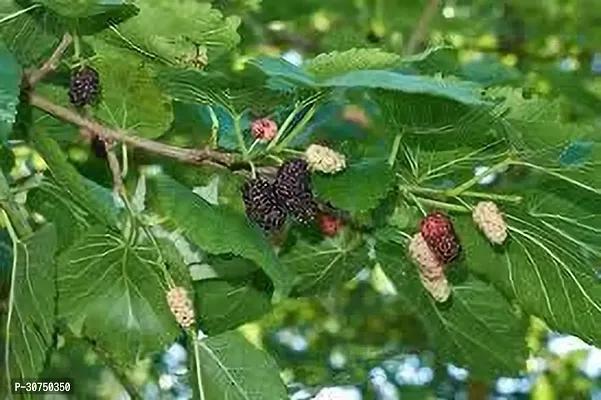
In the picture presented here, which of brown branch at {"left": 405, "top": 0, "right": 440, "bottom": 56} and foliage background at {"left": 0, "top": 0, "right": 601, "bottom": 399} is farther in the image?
brown branch at {"left": 405, "top": 0, "right": 440, "bottom": 56}

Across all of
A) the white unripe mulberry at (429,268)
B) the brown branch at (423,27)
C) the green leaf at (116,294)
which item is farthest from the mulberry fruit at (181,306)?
the brown branch at (423,27)

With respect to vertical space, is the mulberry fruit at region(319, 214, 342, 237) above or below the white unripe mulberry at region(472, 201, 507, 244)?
below

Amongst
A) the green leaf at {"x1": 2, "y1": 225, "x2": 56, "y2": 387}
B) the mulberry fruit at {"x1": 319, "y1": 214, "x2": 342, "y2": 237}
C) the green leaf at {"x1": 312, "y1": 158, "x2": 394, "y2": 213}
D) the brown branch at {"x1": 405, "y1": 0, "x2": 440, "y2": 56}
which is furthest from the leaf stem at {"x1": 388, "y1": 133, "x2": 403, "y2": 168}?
the brown branch at {"x1": 405, "y1": 0, "x2": 440, "y2": 56}

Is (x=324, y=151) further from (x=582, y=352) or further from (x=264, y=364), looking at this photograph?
(x=582, y=352)

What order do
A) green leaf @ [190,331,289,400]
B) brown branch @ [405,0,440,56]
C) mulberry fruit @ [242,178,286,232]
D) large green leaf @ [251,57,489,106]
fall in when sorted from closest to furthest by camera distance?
large green leaf @ [251,57,489,106]
mulberry fruit @ [242,178,286,232]
green leaf @ [190,331,289,400]
brown branch @ [405,0,440,56]

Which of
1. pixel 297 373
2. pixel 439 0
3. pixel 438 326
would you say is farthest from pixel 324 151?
pixel 439 0

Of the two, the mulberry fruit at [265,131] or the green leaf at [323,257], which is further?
the green leaf at [323,257]

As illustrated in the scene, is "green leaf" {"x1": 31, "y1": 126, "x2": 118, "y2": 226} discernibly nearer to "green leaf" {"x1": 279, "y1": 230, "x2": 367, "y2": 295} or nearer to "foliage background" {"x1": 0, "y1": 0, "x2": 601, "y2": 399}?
"foliage background" {"x1": 0, "y1": 0, "x2": 601, "y2": 399}

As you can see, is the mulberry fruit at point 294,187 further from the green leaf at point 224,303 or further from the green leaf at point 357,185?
the green leaf at point 224,303
